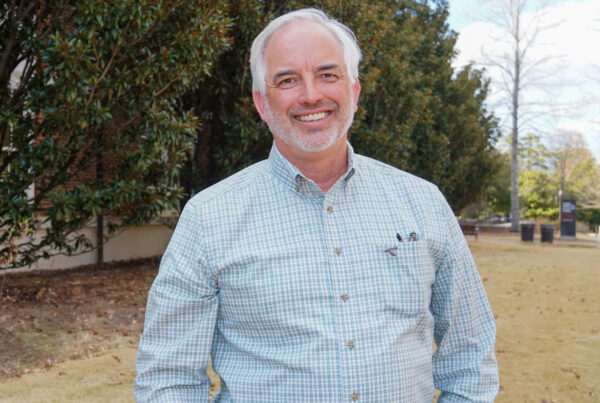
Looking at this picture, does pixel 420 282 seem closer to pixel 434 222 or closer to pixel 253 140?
pixel 434 222

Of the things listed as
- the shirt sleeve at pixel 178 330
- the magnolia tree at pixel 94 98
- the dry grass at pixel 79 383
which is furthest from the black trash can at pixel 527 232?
the shirt sleeve at pixel 178 330

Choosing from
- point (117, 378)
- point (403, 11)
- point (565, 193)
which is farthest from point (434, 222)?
point (565, 193)

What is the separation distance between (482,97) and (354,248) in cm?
2857

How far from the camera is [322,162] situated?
7.28 ft

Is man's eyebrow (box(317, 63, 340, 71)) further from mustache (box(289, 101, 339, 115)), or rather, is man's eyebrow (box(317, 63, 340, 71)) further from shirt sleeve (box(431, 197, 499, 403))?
shirt sleeve (box(431, 197, 499, 403))

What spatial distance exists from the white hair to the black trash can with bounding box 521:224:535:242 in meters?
29.2

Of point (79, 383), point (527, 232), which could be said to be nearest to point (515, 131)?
point (527, 232)

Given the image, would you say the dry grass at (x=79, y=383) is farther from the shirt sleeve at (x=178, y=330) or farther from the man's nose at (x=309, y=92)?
the man's nose at (x=309, y=92)

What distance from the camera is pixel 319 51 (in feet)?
7.08

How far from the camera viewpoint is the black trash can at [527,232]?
2923cm

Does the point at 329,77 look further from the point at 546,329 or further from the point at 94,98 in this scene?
the point at 546,329

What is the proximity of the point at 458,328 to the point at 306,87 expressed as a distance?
1.03 meters

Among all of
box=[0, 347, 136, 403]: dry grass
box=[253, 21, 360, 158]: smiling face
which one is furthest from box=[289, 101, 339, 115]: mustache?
box=[0, 347, 136, 403]: dry grass

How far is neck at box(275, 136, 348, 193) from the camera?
7.21 feet
